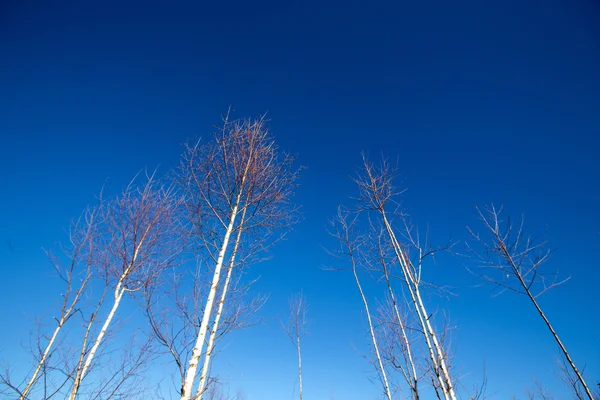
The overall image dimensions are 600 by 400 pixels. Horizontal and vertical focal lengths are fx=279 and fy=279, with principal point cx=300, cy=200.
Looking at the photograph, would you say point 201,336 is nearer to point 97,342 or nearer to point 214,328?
point 214,328

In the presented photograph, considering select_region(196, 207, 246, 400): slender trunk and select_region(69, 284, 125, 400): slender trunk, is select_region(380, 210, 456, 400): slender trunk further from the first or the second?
select_region(69, 284, 125, 400): slender trunk

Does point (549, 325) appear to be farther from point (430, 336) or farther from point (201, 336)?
point (201, 336)

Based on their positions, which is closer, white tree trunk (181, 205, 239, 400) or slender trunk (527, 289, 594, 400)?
white tree trunk (181, 205, 239, 400)

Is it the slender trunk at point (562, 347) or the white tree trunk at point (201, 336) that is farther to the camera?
the slender trunk at point (562, 347)

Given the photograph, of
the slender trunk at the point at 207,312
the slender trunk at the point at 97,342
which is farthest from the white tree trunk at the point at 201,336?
the slender trunk at the point at 97,342

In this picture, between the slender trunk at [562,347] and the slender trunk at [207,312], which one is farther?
the slender trunk at [562,347]

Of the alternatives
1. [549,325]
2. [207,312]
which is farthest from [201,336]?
[549,325]

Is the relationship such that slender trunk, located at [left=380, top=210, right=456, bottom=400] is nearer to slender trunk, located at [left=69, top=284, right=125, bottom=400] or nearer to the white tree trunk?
the white tree trunk

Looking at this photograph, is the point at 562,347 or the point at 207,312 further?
the point at 562,347

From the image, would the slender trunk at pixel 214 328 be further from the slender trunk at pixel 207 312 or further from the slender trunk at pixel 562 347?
the slender trunk at pixel 562 347

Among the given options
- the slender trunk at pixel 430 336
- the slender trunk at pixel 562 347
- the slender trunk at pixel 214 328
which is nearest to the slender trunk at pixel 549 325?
the slender trunk at pixel 562 347

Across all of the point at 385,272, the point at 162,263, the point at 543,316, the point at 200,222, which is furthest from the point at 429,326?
the point at 162,263

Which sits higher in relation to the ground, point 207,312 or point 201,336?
point 207,312

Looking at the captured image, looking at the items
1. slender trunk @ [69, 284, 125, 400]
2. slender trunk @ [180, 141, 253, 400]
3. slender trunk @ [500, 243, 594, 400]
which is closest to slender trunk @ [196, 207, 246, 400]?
slender trunk @ [180, 141, 253, 400]
